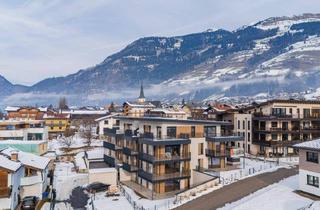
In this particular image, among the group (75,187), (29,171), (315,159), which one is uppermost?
(315,159)

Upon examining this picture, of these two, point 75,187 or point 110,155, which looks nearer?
point 75,187

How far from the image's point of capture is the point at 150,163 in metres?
46.6

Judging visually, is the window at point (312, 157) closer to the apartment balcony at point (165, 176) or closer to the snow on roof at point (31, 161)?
the apartment balcony at point (165, 176)

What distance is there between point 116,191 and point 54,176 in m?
15.3

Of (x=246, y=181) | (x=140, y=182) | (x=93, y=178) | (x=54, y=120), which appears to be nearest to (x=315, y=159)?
(x=246, y=181)

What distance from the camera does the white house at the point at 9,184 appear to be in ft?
117

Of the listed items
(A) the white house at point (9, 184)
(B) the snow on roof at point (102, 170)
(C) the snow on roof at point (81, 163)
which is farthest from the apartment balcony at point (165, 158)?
(C) the snow on roof at point (81, 163)

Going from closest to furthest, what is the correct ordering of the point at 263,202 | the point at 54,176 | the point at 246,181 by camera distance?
1. the point at 263,202
2. the point at 246,181
3. the point at 54,176

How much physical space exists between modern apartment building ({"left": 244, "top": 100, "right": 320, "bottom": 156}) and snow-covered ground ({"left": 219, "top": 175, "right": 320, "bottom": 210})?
96.1 feet

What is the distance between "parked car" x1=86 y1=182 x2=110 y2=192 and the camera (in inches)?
1948

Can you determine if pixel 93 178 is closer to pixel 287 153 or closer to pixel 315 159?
pixel 315 159

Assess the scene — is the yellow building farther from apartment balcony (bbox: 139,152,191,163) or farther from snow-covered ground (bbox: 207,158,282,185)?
apartment balcony (bbox: 139,152,191,163)

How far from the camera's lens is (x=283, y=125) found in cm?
6975

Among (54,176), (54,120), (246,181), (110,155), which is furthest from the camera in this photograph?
(54,120)
